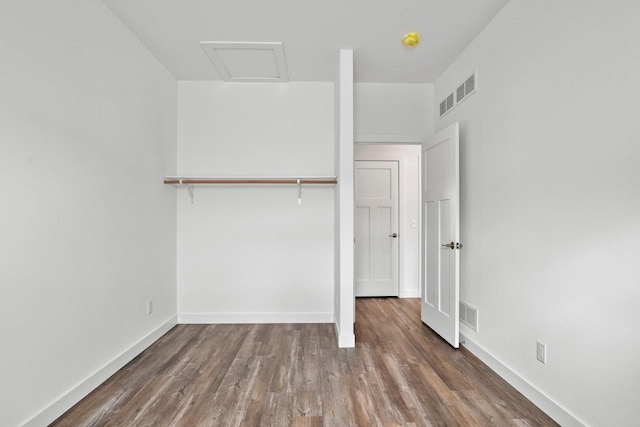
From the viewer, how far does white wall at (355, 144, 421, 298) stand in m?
4.58

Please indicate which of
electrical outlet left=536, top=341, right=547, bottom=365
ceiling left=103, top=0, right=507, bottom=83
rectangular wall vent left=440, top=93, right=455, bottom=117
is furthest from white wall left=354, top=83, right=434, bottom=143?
electrical outlet left=536, top=341, right=547, bottom=365

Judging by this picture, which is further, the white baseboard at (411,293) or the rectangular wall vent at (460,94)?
the white baseboard at (411,293)

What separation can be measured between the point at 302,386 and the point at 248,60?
9.22 ft

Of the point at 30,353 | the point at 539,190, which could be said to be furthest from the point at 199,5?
the point at 539,190

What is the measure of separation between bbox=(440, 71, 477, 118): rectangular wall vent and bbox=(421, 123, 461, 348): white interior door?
0.31 meters

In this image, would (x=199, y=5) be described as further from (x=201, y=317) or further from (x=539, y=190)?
(x=201, y=317)

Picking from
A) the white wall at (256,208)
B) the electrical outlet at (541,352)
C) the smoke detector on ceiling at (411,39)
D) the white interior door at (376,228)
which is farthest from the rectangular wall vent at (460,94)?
the electrical outlet at (541,352)

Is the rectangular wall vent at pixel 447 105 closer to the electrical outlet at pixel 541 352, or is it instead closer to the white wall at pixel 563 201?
the white wall at pixel 563 201

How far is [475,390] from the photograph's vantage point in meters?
2.08

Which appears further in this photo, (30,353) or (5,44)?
(30,353)

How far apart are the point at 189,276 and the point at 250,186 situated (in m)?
1.18

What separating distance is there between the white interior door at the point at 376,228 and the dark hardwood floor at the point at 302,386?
1481 millimetres

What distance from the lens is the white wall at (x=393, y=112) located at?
3520mm

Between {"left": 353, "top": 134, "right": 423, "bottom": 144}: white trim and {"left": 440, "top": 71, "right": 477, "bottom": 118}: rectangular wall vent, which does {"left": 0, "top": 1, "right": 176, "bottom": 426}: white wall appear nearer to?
→ {"left": 353, "top": 134, "right": 423, "bottom": 144}: white trim
